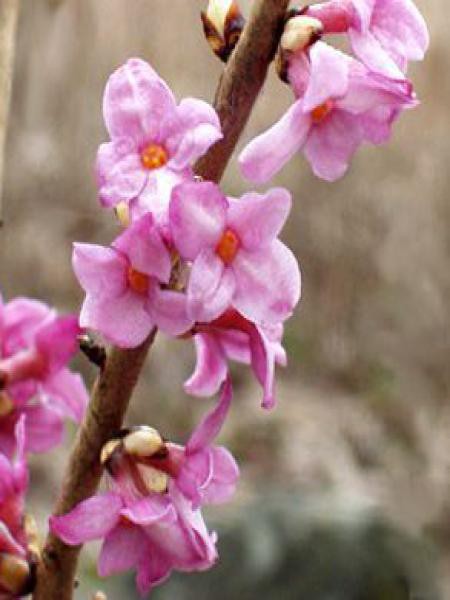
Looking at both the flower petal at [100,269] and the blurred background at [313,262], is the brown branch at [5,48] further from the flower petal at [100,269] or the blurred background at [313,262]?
the blurred background at [313,262]

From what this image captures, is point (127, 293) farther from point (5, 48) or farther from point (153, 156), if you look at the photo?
point (5, 48)

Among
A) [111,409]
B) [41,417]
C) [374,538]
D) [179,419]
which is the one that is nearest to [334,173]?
[111,409]

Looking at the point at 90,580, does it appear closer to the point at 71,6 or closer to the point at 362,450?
the point at 362,450

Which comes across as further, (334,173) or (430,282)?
(430,282)

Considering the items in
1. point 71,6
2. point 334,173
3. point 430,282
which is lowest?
point 430,282

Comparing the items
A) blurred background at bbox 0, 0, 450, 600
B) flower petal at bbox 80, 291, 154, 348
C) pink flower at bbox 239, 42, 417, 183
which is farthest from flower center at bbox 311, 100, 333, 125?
blurred background at bbox 0, 0, 450, 600

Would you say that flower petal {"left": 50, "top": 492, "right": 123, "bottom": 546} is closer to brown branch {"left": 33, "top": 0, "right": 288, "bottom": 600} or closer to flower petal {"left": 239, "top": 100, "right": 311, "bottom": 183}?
brown branch {"left": 33, "top": 0, "right": 288, "bottom": 600}
